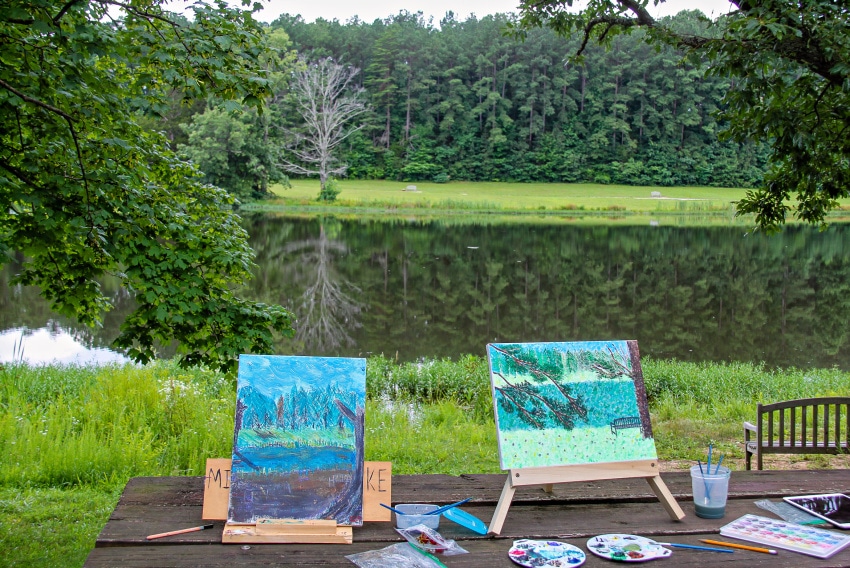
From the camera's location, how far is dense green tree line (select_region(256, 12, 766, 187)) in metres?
63.5

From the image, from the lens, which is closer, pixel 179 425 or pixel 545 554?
pixel 545 554

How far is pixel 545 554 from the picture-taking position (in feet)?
8.93

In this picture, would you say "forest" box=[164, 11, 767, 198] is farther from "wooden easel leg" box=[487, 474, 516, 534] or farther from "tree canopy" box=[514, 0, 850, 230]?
"wooden easel leg" box=[487, 474, 516, 534]

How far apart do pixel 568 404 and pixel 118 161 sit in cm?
286

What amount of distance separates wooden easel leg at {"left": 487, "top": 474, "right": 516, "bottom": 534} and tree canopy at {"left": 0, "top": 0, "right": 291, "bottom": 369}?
2.08 metres

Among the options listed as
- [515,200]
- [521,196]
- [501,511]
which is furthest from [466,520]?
[521,196]

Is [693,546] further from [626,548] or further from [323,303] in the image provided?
[323,303]

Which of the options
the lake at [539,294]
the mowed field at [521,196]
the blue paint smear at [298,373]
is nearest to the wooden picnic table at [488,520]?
the blue paint smear at [298,373]

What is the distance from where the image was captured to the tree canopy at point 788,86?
5.04m

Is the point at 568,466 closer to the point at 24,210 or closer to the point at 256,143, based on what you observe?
the point at 24,210

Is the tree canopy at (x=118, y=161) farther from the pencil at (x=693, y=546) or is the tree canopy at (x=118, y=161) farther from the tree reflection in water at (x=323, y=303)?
the tree reflection in water at (x=323, y=303)

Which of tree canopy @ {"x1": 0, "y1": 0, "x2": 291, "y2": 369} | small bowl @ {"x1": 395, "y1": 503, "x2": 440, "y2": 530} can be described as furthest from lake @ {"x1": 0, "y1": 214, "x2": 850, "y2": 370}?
small bowl @ {"x1": 395, "y1": 503, "x2": 440, "y2": 530}

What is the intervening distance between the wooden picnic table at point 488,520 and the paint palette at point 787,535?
39 millimetres

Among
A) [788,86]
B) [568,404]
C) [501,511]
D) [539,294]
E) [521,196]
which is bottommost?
[539,294]
